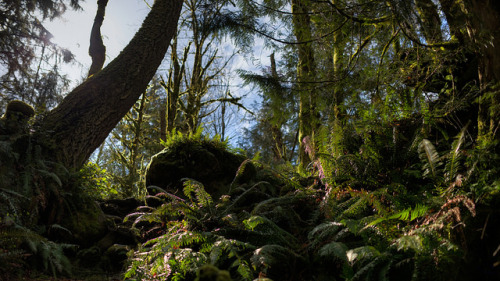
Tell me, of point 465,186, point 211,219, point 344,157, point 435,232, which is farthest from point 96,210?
point 465,186

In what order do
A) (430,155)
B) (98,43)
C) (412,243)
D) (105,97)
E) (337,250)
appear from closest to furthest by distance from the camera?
(412,243) < (337,250) < (430,155) < (105,97) < (98,43)

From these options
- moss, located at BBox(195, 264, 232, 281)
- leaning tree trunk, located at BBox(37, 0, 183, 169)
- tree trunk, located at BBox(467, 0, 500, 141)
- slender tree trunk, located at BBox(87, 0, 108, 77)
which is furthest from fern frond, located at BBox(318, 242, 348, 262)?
slender tree trunk, located at BBox(87, 0, 108, 77)

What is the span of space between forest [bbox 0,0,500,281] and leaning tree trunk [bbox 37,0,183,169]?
0.9 inches

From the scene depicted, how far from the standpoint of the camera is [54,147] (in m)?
3.61

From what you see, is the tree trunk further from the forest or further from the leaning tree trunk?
the leaning tree trunk

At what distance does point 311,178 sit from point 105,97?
11.3ft

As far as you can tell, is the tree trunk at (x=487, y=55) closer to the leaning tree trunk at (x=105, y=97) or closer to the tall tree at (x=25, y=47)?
the leaning tree trunk at (x=105, y=97)

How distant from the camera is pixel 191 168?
182 inches

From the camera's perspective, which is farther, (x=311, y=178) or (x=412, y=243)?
(x=311, y=178)

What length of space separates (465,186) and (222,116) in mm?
12814

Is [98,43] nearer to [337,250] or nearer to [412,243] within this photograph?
[337,250]

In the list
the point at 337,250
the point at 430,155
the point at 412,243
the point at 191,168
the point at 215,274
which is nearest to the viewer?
the point at 215,274

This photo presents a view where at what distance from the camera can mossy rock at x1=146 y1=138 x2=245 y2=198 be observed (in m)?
4.59

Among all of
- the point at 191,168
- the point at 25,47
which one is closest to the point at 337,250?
the point at 191,168
